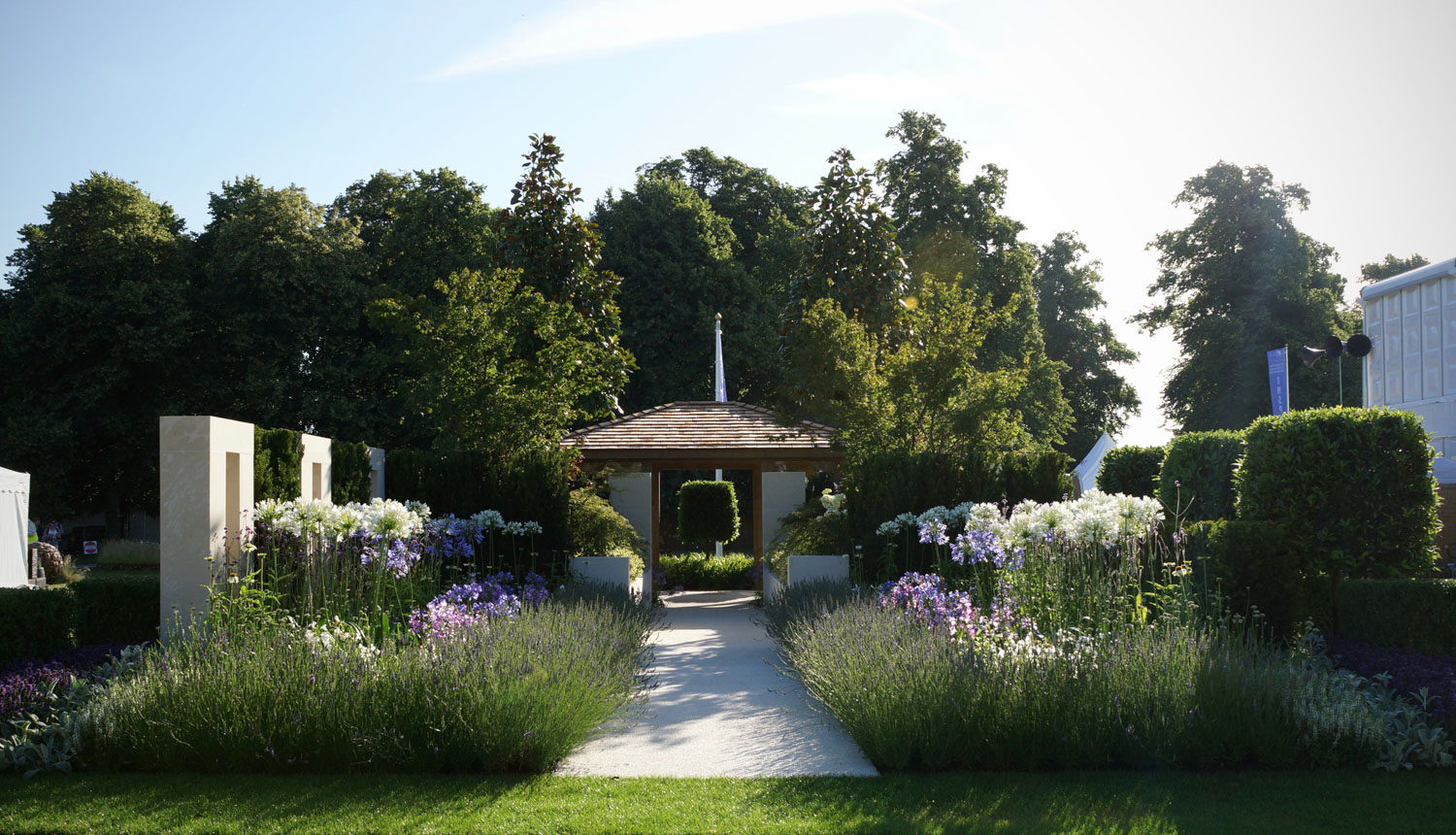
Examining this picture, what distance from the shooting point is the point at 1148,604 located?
7.49m

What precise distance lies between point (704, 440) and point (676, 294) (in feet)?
41.2

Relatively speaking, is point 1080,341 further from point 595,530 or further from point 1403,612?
point 1403,612

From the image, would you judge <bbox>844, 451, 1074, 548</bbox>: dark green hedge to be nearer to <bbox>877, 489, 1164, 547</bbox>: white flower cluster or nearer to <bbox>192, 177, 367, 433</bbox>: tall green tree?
<bbox>877, 489, 1164, 547</bbox>: white flower cluster

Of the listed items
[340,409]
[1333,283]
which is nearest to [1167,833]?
[340,409]

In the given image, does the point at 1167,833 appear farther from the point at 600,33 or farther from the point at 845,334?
the point at 845,334

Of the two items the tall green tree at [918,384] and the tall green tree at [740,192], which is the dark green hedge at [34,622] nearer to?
the tall green tree at [918,384]

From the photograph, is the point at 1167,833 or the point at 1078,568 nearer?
the point at 1167,833

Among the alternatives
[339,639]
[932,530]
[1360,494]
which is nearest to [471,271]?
[932,530]

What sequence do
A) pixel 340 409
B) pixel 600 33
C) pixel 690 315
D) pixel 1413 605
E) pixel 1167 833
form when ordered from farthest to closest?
pixel 690 315 < pixel 340 409 < pixel 600 33 < pixel 1413 605 < pixel 1167 833

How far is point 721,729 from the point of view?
6191 mm

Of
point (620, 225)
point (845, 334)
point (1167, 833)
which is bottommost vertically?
point (1167, 833)

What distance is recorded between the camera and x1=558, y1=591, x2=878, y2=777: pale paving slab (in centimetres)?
530

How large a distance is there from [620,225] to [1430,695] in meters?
23.2

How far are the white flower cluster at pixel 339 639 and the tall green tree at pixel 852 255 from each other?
34.3 ft
